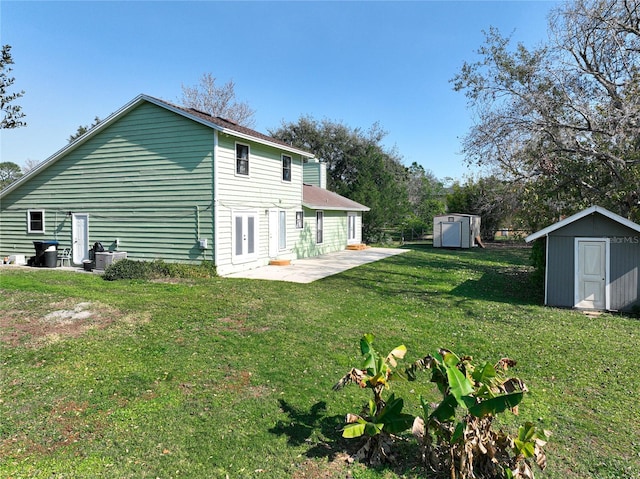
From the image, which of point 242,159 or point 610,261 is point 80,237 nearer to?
point 242,159

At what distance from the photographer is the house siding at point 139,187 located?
1331cm

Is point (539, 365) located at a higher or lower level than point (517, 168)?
lower

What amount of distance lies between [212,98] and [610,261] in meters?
32.0

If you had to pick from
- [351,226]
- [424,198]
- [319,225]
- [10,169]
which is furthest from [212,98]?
[10,169]

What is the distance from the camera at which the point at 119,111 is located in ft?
46.0

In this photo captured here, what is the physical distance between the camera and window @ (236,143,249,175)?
14.4 meters

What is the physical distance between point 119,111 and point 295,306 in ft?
34.4

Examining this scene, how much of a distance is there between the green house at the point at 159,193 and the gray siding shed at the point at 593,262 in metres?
9.75

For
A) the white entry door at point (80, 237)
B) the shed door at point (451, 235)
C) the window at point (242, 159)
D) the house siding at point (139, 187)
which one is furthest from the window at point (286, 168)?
the shed door at point (451, 235)

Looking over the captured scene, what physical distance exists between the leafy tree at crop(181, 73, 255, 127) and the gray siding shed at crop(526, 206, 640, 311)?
28.8 meters

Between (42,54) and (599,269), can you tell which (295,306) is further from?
(42,54)

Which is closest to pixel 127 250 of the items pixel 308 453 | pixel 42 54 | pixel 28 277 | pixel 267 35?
pixel 28 277

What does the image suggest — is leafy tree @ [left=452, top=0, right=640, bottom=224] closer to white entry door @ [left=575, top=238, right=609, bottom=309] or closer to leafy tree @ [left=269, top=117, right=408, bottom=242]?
white entry door @ [left=575, top=238, right=609, bottom=309]

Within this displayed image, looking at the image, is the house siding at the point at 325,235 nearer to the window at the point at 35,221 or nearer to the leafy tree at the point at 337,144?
the window at the point at 35,221
